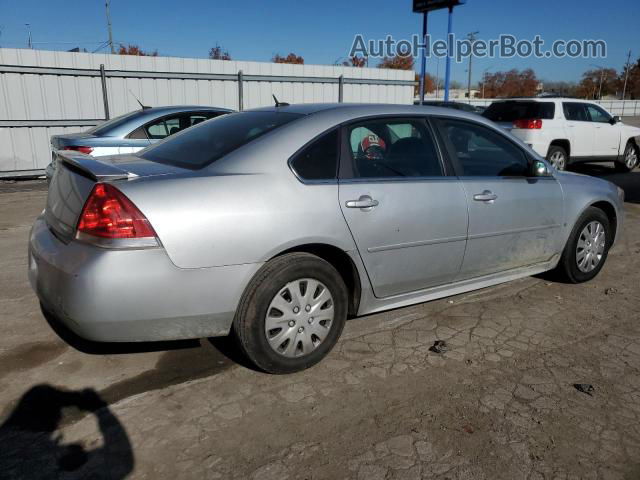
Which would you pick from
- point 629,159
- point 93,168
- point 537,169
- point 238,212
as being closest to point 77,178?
point 93,168

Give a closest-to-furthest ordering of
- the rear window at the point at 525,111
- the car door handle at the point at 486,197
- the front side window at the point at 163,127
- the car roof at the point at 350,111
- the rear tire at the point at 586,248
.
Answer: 1. the car roof at the point at 350,111
2. the car door handle at the point at 486,197
3. the rear tire at the point at 586,248
4. the front side window at the point at 163,127
5. the rear window at the point at 525,111

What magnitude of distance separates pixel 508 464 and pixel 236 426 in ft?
4.19

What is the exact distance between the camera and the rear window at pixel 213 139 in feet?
10.4

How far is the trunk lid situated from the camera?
2.77 metres

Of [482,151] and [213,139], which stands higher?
[213,139]

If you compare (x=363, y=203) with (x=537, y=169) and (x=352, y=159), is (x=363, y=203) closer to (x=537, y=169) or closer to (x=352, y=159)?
(x=352, y=159)

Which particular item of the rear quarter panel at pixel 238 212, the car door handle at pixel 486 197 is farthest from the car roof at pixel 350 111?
the car door handle at pixel 486 197

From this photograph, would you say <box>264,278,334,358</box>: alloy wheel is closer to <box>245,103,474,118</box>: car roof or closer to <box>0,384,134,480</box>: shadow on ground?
<box>0,384,134,480</box>: shadow on ground

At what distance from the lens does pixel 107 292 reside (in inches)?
102

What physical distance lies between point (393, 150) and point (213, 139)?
3.90 ft

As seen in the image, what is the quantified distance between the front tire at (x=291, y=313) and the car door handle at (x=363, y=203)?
37 centimetres

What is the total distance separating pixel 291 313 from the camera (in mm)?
3043

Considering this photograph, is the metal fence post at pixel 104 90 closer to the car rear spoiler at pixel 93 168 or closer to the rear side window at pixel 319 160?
the car rear spoiler at pixel 93 168

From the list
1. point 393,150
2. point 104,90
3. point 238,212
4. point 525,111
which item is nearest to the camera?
point 238,212
